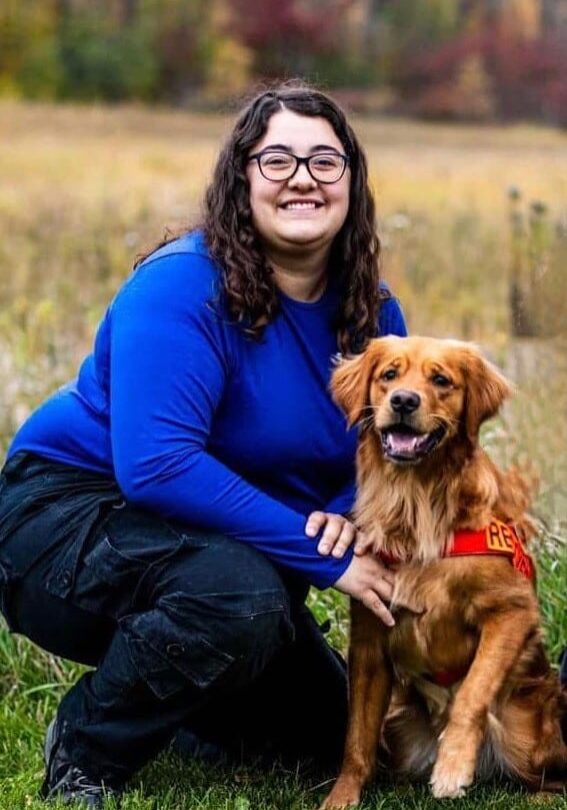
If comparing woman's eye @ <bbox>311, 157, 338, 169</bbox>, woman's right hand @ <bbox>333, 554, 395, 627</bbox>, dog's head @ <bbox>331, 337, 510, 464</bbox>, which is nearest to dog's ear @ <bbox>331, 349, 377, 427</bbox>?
dog's head @ <bbox>331, 337, 510, 464</bbox>

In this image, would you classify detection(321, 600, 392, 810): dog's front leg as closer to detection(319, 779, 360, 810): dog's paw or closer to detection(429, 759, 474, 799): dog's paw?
detection(319, 779, 360, 810): dog's paw

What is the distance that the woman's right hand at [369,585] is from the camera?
3.23 metres

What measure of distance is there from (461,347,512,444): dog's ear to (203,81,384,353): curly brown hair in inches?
12.0

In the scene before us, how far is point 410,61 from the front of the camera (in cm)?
2575

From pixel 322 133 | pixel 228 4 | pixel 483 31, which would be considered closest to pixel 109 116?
pixel 228 4

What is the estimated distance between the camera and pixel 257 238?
3355mm

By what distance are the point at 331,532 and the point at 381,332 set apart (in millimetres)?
614

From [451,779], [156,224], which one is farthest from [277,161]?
[156,224]

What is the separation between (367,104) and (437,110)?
1291 millimetres

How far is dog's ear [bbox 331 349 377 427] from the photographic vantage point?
10.6ft

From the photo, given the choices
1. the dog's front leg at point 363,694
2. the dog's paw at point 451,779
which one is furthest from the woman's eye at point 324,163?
the dog's paw at point 451,779

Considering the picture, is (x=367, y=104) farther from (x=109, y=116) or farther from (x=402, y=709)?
(x=402, y=709)

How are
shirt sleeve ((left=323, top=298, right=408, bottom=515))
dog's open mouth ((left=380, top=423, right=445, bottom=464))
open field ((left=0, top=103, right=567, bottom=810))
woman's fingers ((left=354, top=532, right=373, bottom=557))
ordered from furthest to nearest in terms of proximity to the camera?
open field ((left=0, top=103, right=567, bottom=810)) < shirt sleeve ((left=323, top=298, right=408, bottom=515)) < woman's fingers ((left=354, top=532, right=373, bottom=557)) < dog's open mouth ((left=380, top=423, right=445, bottom=464))

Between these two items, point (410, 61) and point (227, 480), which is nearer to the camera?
point (227, 480)
